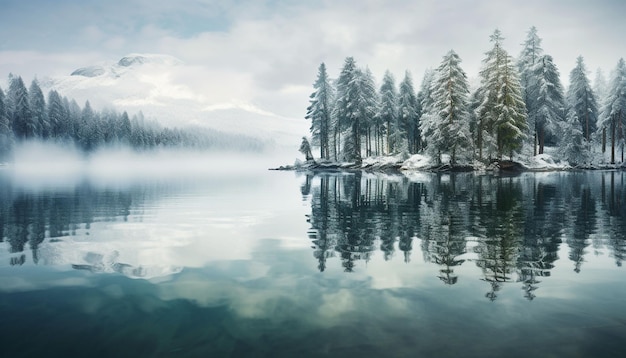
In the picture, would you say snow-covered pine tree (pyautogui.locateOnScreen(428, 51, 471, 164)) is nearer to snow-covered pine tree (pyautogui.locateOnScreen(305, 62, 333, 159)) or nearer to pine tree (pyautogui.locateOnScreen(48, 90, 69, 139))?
snow-covered pine tree (pyautogui.locateOnScreen(305, 62, 333, 159))

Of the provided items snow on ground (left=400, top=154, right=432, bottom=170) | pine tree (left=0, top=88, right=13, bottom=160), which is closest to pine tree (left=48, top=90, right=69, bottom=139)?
pine tree (left=0, top=88, right=13, bottom=160)

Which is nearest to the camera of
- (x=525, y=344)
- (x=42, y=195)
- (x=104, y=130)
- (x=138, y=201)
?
(x=525, y=344)

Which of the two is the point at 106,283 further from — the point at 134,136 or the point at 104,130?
the point at 134,136

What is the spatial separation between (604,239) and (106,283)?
12.3 metres

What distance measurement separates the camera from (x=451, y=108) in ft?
172

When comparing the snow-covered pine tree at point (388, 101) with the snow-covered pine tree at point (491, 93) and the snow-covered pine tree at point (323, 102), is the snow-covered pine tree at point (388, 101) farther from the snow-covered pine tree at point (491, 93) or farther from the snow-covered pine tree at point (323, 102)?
the snow-covered pine tree at point (491, 93)

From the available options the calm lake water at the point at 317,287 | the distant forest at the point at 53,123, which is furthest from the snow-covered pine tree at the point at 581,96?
the distant forest at the point at 53,123

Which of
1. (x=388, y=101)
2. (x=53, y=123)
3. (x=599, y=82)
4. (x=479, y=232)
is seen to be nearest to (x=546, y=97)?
(x=388, y=101)

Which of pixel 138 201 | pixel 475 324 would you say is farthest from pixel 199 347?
pixel 138 201

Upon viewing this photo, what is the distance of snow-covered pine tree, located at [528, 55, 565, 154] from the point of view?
187 ft

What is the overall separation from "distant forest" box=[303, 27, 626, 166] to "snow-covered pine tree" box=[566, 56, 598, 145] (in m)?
0.13

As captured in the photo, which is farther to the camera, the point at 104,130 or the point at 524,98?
the point at 104,130

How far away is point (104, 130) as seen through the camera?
12031 cm

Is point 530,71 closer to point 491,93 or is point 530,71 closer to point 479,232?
point 491,93
